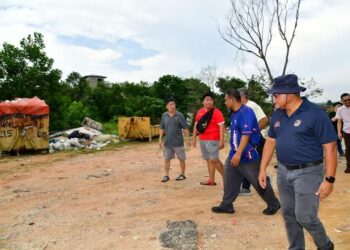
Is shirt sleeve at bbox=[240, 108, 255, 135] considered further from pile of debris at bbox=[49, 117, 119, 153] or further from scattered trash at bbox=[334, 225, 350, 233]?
pile of debris at bbox=[49, 117, 119, 153]

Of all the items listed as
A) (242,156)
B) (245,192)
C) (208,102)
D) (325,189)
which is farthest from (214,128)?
(325,189)

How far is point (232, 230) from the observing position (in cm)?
505

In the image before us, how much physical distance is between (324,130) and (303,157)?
0.31 meters

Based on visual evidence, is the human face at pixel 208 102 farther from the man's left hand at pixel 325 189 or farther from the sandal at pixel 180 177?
the man's left hand at pixel 325 189

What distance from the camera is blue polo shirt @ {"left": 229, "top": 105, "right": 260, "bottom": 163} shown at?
535cm

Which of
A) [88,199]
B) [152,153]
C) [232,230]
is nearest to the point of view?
[232,230]

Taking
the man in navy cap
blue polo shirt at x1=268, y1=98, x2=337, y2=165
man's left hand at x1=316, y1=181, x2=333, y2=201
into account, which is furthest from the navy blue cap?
man's left hand at x1=316, y1=181, x2=333, y2=201

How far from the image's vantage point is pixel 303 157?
140 inches

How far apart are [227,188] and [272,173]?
346 centimetres

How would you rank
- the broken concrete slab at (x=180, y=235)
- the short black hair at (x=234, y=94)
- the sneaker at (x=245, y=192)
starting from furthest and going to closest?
the sneaker at (x=245, y=192), the short black hair at (x=234, y=94), the broken concrete slab at (x=180, y=235)

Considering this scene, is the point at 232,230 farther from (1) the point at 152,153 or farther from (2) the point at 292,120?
(1) the point at 152,153

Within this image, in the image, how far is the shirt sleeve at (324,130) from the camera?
3.40 metres

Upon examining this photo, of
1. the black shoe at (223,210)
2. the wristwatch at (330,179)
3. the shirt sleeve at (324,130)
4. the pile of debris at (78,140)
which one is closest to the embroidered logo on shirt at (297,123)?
the shirt sleeve at (324,130)

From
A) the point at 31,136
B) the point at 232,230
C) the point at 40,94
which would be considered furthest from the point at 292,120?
the point at 40,94
